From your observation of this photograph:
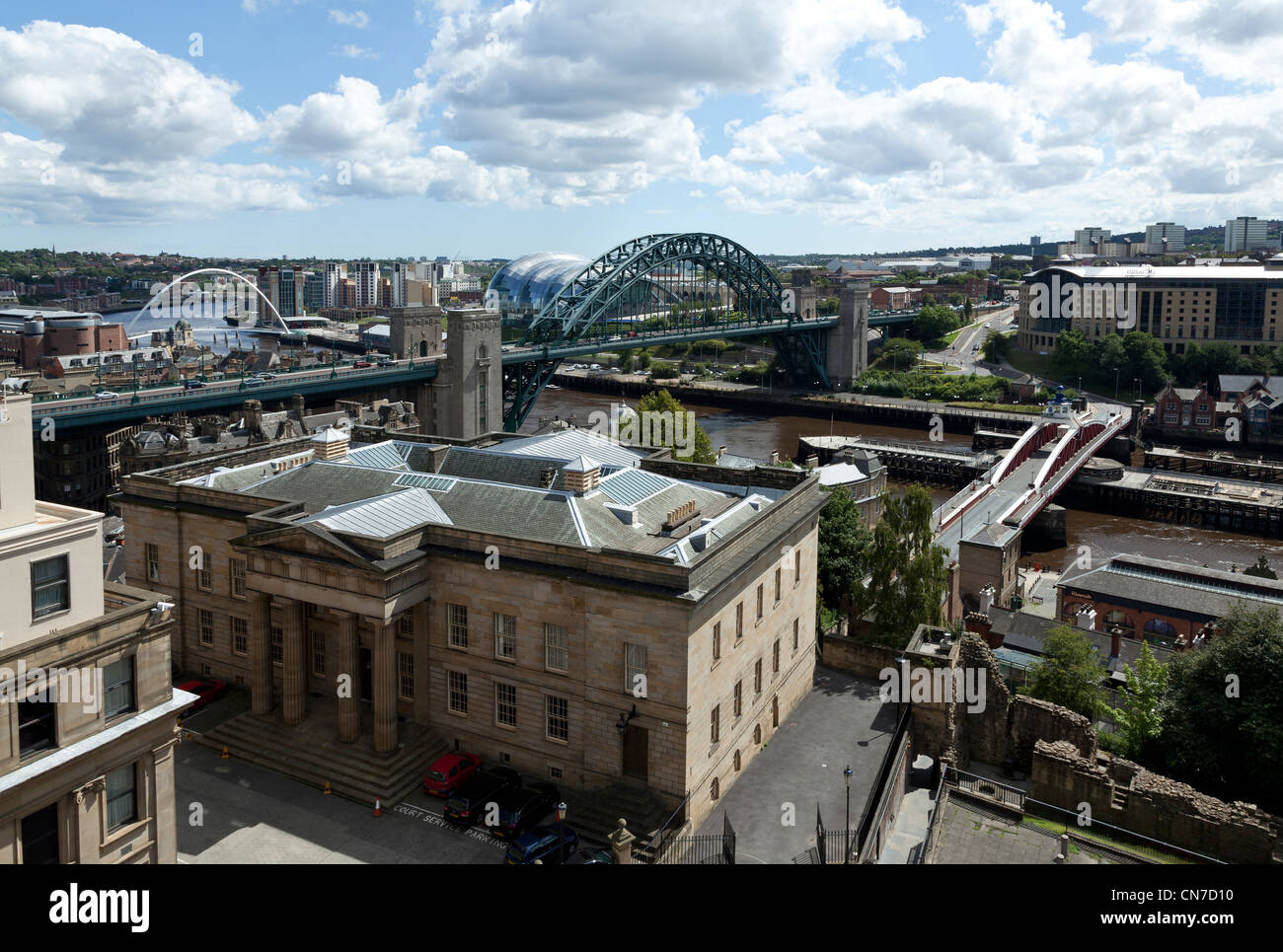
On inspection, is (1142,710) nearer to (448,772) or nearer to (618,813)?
(618,813)

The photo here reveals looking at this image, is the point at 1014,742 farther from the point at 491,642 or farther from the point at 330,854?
the point at 330,854

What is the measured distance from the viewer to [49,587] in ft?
50.4

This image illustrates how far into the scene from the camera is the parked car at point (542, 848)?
20766 mm

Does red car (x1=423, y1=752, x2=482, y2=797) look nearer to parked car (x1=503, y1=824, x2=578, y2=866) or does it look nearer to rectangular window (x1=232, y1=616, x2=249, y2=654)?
parked car (x1=503, y1=824, x2=578, y2=866)

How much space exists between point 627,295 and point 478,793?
105 meters

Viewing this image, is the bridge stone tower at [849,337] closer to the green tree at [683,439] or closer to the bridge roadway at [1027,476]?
the bridge roadway at [1027,476]

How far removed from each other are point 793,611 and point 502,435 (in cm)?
1542

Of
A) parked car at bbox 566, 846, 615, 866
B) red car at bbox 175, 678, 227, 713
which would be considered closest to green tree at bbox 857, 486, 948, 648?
parked car at bbox 566, 846, 615, 866

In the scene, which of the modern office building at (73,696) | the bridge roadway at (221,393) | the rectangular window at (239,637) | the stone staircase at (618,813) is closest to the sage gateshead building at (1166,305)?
the bridge roadway at (221,393)

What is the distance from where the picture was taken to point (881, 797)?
910 inches

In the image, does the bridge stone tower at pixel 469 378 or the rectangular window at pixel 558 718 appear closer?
the rectangular window at pixel 558 718

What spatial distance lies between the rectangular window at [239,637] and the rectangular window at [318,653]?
8.84 feet

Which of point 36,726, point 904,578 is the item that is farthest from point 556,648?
point 904,578
